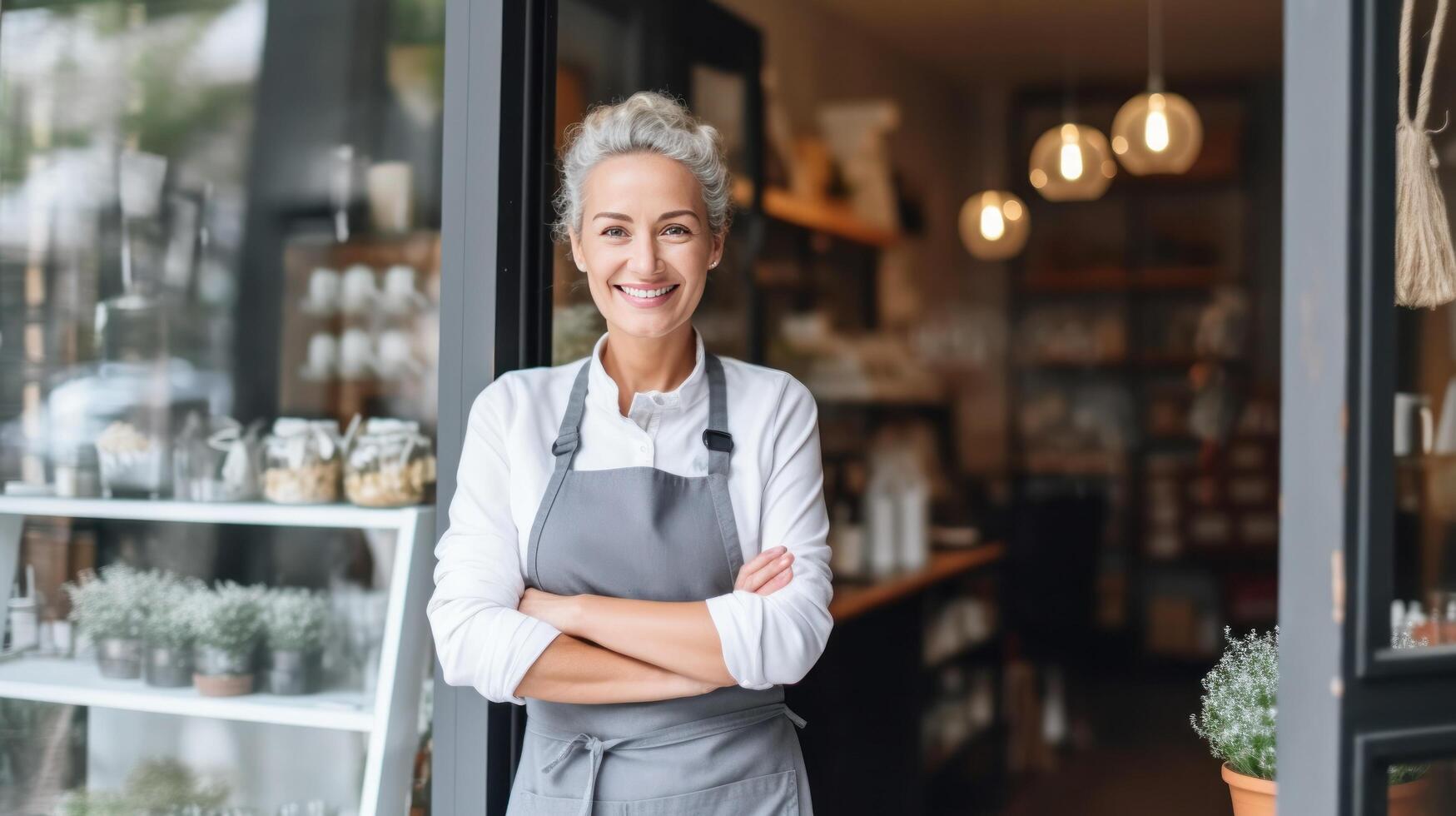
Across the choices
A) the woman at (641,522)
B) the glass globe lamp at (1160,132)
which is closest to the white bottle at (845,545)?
the glass globe lamp at (1160,132)

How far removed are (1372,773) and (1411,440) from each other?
0.45 meters

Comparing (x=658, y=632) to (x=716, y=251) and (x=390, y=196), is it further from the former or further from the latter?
(x=390, y=196)

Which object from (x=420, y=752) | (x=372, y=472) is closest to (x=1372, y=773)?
(x=420, y=752)

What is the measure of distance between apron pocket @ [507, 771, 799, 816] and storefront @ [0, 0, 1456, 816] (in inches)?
12.8

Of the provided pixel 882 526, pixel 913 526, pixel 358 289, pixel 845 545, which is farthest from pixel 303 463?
pixel 913 526

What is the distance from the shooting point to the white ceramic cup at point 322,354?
2607mm

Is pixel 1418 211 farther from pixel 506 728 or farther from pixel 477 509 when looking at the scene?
pixel 506 728

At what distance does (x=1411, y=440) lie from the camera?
1626mm

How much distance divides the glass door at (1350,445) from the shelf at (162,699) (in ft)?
5.12

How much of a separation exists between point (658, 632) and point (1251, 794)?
0.94m

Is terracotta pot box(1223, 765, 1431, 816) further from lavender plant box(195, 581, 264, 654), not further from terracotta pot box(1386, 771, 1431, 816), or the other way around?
lavender plant box(195, 581, 264, 654)

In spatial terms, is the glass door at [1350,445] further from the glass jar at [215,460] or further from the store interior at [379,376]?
the glass jar at [215,460]

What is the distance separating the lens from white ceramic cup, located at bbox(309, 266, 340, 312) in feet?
8.68

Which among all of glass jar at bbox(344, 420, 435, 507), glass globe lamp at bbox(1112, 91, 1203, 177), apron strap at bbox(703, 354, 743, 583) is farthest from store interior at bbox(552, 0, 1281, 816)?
apron strap at bbox(703, 354, 743, 583)
